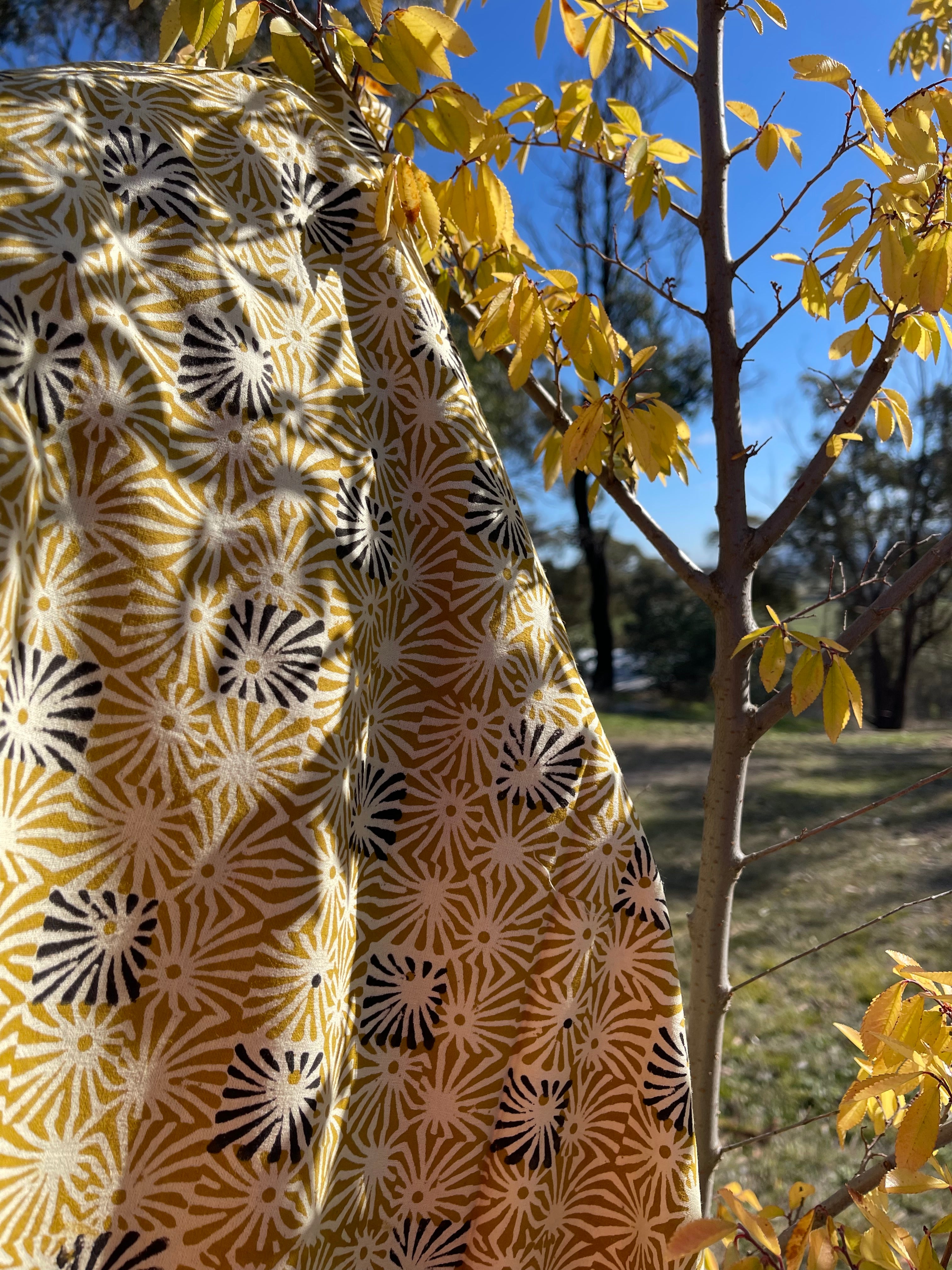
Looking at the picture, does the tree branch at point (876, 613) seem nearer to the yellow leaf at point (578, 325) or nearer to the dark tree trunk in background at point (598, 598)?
the yellow leaf at point (578, 325)

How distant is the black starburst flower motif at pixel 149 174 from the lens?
68 centimetres

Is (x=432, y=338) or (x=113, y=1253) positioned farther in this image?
(x=432, y=338)

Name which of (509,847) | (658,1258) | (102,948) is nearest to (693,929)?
(658,1258)

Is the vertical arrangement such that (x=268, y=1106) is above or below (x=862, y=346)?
below

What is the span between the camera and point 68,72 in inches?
28.1

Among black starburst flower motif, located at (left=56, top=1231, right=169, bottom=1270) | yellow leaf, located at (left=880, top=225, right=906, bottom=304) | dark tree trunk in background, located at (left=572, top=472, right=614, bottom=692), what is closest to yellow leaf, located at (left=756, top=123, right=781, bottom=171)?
yellow leaf, located at (left=880, top=225, right=906, bottom=304)

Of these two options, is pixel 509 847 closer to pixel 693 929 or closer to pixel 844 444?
pixel 693 929

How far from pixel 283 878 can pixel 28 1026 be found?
189 mm

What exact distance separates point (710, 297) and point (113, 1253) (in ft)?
4.69

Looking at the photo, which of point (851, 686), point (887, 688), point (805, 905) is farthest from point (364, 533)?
point (887, 688)

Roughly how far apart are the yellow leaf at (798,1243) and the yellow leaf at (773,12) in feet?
5.12

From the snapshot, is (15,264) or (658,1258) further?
(658,1258)

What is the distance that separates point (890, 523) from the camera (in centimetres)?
1070

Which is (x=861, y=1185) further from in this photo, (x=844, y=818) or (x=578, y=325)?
(x=578, y=325)
